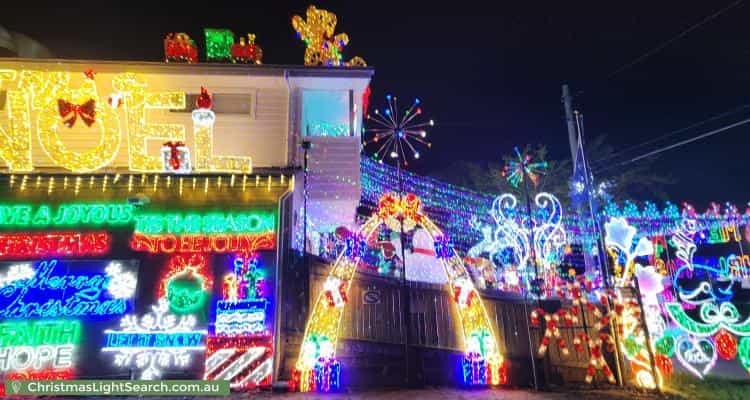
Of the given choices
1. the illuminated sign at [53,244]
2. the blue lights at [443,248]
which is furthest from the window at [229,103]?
the blue lights at [443,248]

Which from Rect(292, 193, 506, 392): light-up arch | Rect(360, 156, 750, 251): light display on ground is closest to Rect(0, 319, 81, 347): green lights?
Rect(292, 193, 506, 392): light-up arch

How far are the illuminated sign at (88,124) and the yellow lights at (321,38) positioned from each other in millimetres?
4040

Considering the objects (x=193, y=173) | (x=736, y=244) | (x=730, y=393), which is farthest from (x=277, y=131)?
(x=736, y=244)

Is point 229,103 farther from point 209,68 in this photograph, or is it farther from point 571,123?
point 571,123

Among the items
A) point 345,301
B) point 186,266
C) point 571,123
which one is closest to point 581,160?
point 571,123

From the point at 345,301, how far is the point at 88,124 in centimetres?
857

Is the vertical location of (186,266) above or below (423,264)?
below

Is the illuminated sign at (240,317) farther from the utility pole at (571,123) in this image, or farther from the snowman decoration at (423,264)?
the utility pole at (571,123)

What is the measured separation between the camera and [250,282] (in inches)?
383

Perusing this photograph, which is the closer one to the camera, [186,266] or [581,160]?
[186,266]

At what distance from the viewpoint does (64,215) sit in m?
10.2

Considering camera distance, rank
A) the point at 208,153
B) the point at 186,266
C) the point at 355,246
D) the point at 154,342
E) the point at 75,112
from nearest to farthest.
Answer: the point at 154,342 < the point at 355,246 < the point at 186,266 < the point at 208,153 < the point at 75,112

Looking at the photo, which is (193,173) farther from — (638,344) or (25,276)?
(638,344)

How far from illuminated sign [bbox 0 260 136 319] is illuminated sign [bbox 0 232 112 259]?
0.26 meters
